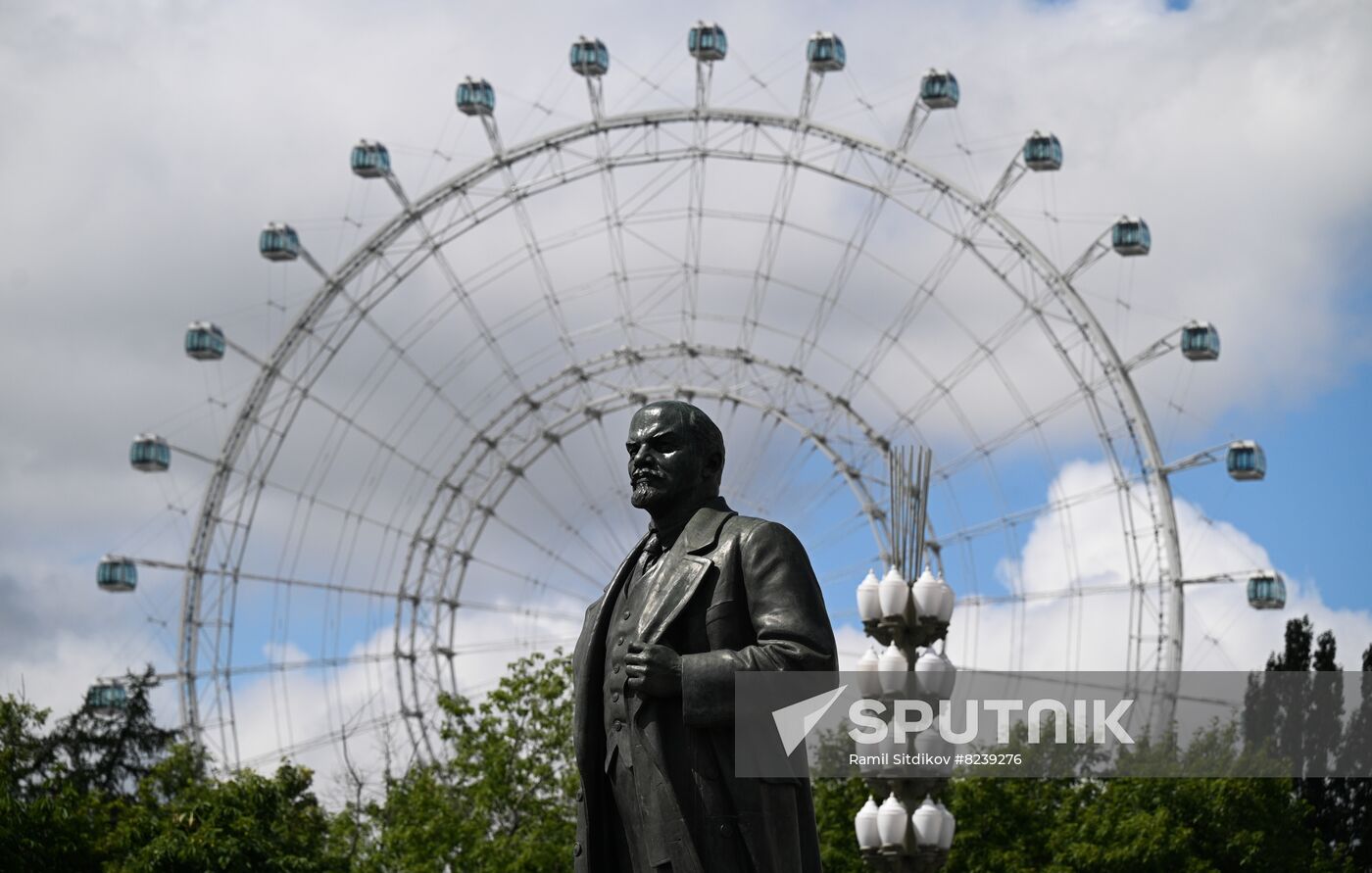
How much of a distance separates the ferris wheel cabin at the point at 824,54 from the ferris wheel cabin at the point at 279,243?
50.6 feet

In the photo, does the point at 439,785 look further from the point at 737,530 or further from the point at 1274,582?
the point at 737,530

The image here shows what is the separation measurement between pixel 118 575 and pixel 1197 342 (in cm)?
3199

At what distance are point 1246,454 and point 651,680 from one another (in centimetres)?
5307

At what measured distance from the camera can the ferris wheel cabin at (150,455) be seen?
65.1 metres

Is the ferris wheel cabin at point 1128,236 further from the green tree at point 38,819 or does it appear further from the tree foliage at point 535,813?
the green tree at point 38,819

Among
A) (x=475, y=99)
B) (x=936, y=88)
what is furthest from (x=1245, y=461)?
(x=475, y=99)

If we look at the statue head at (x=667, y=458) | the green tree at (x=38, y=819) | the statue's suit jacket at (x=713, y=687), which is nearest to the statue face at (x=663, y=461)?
the statue head at (x=667, y=458)

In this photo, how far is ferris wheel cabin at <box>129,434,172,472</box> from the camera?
65.1 m

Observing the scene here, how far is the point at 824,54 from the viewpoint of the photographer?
58.3 meters

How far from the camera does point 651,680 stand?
30.3ft

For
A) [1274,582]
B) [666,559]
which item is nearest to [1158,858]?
[1274,582]

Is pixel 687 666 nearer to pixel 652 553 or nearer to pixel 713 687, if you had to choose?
pixel 713 687

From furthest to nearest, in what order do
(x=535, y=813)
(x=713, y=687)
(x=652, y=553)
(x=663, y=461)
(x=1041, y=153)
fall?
(x=1041, y=153)
(x=535, y=813)
(x=652, y=553)
(x=663, y=461)
(x=713, y=687)

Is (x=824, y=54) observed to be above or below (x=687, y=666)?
above
